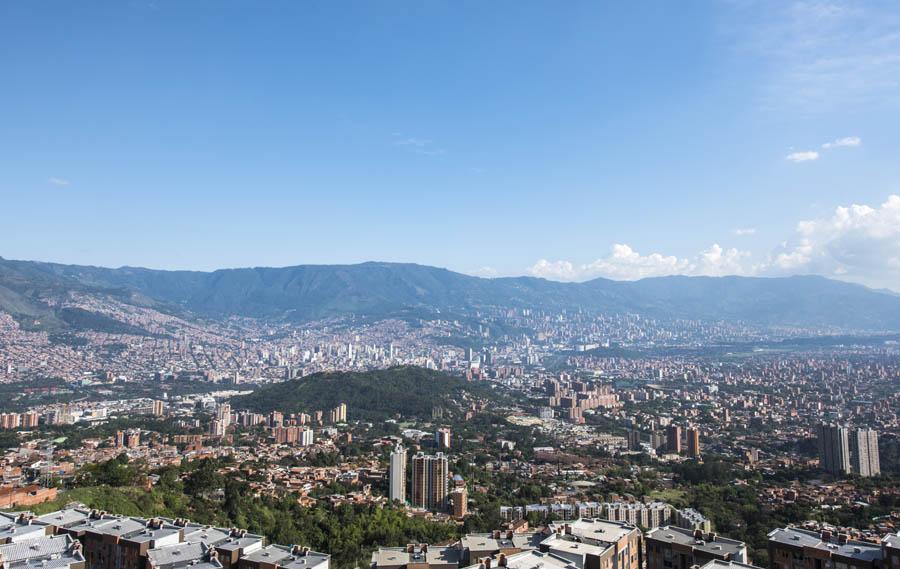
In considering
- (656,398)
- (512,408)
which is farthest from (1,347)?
(656,398)

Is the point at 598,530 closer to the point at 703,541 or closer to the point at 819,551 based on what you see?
the point at 703,541

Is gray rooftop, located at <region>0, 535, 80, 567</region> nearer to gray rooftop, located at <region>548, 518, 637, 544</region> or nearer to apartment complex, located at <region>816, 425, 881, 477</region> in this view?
gray rooftop, located at <region>548, 518, 637, 544</region>

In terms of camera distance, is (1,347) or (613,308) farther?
(613,308)

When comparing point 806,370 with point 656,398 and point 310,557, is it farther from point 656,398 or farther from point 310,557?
point 310,557

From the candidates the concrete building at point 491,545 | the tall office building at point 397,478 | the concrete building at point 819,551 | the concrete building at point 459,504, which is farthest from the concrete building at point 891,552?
the tall office building at point 397,478

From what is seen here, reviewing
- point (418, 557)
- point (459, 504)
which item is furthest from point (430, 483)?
point (418, 557)

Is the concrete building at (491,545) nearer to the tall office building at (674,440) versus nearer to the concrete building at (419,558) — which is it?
the concrete building at (419,558)
